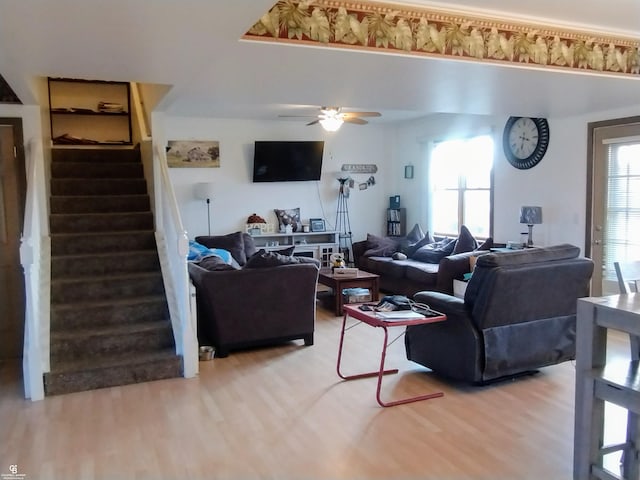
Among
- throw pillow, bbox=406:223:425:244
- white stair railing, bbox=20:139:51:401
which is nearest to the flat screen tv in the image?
throw pillow, bbox=406:223:425:244

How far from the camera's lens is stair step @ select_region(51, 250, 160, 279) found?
4.95m

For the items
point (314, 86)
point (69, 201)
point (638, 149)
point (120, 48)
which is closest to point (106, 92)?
point (69, 201)

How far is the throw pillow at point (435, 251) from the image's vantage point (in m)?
7.29

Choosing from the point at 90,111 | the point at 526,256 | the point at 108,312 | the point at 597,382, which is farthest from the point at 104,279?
the point at 597,382

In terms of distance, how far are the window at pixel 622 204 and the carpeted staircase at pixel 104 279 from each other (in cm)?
452

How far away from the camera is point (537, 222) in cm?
627

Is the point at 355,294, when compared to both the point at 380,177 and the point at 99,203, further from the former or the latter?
the point at 380,177

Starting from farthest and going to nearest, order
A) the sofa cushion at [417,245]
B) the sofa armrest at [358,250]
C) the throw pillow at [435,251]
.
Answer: the sofa armrest at [358,250], the sofa cushion at [417,245], the throw pillow at [435,251]


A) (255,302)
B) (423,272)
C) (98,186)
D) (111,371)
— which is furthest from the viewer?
(423,272)

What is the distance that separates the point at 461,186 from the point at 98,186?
5.01 metres

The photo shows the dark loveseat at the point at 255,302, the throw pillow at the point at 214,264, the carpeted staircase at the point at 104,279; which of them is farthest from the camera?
the throw pillow at the point at 214,264

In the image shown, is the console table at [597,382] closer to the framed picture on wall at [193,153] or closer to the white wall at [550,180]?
the white wall at [550,180]

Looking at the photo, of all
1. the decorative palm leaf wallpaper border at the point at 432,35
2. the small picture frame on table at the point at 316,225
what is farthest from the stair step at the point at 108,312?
the small picture frame on table at the point at 316,225

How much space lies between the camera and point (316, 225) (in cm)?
865
